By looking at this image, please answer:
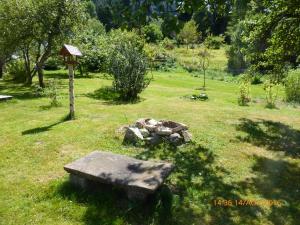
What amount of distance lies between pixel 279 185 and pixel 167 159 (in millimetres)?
2875

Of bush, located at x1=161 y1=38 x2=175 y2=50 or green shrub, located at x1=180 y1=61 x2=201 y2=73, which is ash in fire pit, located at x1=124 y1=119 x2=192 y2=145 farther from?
bush, located at x1=161 y1=38 x2=175 y2=50

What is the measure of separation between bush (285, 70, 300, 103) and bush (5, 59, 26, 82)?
2030 centimetres

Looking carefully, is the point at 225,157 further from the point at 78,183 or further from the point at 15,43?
the point at 15,43

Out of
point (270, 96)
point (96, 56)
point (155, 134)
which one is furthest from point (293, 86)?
point (96, 56)

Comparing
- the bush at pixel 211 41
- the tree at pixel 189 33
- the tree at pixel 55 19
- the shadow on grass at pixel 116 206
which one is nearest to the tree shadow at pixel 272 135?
the shadow on grass at pixel 116 206

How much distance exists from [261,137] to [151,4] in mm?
8271

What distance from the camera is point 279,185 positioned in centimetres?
821

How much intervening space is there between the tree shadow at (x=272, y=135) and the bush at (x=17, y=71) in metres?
20.7

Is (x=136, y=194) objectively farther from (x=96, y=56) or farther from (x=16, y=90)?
(x=96, y=56)

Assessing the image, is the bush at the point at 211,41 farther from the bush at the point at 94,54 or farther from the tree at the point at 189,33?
the tree at the point at 189,33

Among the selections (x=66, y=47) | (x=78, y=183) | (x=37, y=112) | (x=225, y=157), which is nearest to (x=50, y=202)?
(x=78, y=183)

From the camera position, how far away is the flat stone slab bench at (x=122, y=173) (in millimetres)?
6555

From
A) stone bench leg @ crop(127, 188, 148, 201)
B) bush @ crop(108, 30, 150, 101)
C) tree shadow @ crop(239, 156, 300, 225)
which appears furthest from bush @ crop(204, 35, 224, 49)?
stone bench leg @ crop(127, 188, 148, 201)

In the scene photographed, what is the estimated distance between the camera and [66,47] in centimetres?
1290
